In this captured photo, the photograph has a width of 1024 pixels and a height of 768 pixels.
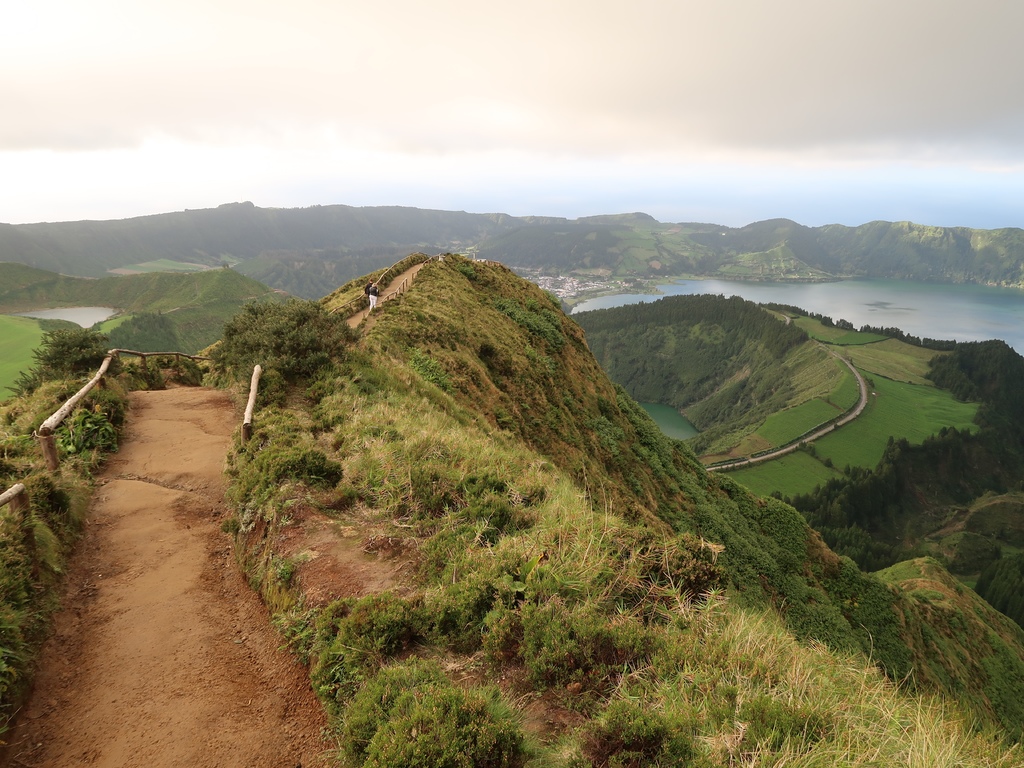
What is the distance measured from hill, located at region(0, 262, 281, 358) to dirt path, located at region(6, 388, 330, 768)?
156 m

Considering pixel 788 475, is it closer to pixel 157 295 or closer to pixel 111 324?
pixel 111 324

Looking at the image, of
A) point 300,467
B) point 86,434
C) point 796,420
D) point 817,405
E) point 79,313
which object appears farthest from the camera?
point 79,313

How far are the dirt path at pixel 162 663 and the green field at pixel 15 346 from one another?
73.0 meters

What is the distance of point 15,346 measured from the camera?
85938 millimetres

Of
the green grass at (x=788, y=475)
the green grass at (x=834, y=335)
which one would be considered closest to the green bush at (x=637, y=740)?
the green grass at (x=788, y=475)

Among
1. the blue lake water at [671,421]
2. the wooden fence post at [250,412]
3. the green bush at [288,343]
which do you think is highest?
the green bush at [288,343]

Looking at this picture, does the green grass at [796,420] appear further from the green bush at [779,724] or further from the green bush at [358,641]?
the green bush at [358,641]

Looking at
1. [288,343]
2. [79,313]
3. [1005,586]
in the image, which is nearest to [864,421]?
[1005,586]

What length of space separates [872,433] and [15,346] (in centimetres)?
17974

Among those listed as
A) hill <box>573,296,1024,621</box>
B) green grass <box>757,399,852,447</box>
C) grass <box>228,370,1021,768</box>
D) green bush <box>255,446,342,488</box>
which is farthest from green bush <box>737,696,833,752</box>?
green grass <box>757,399,852,447</box>

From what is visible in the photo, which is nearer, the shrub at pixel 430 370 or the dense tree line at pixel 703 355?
the shrub at pixel 430 370

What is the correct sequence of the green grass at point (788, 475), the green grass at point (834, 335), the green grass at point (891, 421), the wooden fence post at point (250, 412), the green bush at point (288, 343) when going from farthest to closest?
the green grass at point (834, 335) → the green grass at point (891, 421) → the green grass at point (788, 475) → the green bush at point (288, 343) → the wooden fence post at point (250, 412)

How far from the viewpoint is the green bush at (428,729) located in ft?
11.9

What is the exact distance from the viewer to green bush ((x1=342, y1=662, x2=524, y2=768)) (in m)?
3.61
